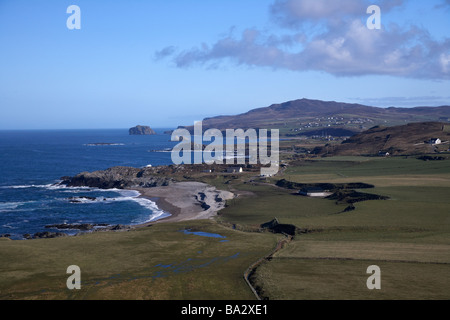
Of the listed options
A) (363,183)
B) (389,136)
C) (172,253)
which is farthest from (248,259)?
(389,136)

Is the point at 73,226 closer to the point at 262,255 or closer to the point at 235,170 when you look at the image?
the point at 262,255

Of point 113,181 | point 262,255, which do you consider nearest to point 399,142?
point 113,181

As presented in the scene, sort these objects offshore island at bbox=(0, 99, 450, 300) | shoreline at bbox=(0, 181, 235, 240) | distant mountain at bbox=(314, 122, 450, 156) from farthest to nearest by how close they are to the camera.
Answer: distant mountain at bbox=(314, 122, 450, 156)
shoreline at bbox=(0, 181, 235, 240)
offshore island at bbox=(0, 99, 450, 300)

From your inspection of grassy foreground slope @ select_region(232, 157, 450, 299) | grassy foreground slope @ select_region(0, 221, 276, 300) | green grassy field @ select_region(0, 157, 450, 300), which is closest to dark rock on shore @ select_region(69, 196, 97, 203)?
grassy foreground slope @ select_region(232, 157, 450, 299)

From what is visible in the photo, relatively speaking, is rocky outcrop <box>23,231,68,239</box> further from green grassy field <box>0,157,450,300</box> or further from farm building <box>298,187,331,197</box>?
farm building <box>298,187,331,197</box>

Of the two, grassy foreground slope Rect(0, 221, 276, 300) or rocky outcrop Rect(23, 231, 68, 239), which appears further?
rocky outcrop Rect(23, 231, 68, 239)

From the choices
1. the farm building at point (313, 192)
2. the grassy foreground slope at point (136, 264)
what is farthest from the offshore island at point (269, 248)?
the farm building at point (313, 192)
